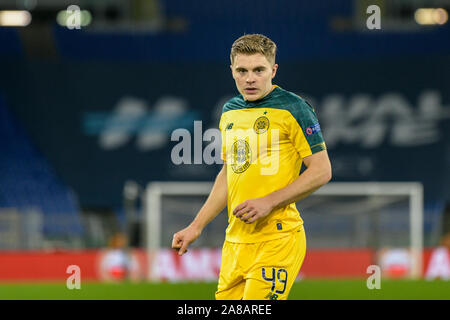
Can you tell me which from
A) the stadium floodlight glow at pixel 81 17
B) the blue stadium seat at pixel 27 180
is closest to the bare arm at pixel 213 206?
the blue stadium seat at pixel 27 180

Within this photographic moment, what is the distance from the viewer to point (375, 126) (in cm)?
1631

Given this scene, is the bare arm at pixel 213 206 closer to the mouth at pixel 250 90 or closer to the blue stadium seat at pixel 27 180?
the mouth at pixel 250 90

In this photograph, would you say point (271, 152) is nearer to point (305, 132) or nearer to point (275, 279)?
point (305, 132)

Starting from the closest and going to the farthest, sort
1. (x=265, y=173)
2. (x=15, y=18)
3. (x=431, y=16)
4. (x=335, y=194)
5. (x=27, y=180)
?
1. (x=265, y=173)
2. (x=335, y=194)
3. (x=27, y=180)
4. (x=431, y=16)
5. (x=15, y=18)

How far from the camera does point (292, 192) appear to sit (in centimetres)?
285

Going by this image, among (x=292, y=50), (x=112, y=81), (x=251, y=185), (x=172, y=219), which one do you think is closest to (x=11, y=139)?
(x=112, y=81)

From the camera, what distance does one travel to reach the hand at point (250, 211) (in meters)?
2.75

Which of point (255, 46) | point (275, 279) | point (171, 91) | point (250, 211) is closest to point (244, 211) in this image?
point (250, 211)

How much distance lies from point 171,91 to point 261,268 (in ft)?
45.8

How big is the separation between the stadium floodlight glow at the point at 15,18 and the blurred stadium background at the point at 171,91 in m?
0.03

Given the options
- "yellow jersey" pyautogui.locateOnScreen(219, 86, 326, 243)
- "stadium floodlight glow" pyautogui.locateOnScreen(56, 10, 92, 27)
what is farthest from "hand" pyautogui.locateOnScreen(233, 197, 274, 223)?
"stadium floodlight glow" pyautogui.locateOnScreen(56, 10, 92, 27)

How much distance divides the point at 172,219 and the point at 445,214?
5540mm
